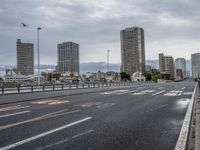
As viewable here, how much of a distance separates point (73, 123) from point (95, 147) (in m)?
3.82

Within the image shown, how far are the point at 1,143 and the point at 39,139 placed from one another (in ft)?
3.25

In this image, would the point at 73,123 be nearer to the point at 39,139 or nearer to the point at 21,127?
the point at 21,127

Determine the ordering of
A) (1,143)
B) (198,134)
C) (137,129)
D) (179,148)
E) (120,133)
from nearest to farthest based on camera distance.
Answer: (179,148) < (1,143) < (198,134) < (120,133) < (137,129)

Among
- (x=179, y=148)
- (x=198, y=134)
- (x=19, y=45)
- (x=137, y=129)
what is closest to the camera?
(x=179, y=148)

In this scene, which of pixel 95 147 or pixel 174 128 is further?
pixel 174 128

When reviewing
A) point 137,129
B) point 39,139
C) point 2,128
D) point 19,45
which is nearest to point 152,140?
point 137,129

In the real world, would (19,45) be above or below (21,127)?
above

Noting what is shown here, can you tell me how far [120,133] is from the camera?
30.1 ft

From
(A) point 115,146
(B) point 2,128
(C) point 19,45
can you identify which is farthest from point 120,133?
(C) point 19,45

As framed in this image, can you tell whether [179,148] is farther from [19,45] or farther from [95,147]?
[19,45]

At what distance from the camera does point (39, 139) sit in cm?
822

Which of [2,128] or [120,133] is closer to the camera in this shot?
[120,133]

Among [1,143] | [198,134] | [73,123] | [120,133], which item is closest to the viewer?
[1,143]

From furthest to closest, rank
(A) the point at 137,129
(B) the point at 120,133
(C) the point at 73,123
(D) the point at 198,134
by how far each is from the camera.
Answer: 1. (C) the point at 73,123
2. (A) the point at 137,129
3. (B) the point at 120,133
4. (D) the point at 198,134
